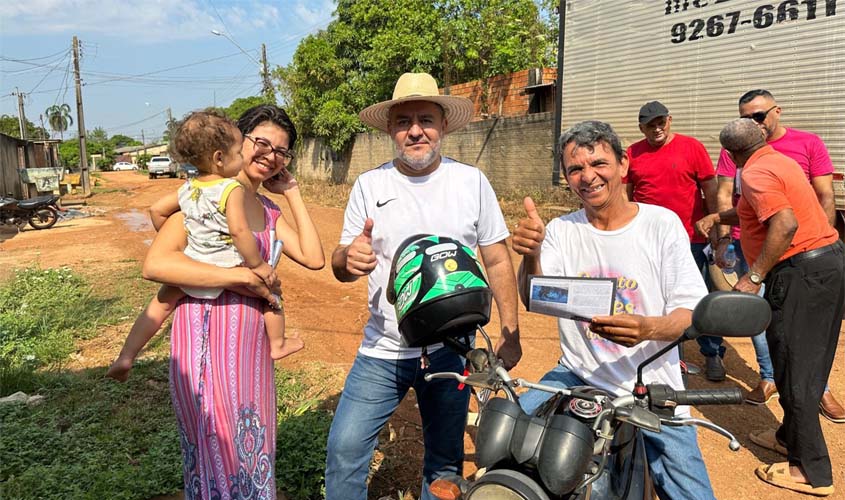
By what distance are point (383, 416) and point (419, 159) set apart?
3.51ft

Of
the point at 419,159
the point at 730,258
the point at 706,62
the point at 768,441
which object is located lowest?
the point at 768,441

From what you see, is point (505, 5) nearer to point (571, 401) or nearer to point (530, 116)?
point (530, 116)

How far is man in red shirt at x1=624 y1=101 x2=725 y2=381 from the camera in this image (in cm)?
475

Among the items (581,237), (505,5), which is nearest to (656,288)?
(581,237)

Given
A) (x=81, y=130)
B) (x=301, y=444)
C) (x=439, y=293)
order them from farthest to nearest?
(x=81, y=130)
(x=301, y=444)
(x=439, y=293)

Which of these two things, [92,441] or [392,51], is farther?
[392,51]

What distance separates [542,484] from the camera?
134cm

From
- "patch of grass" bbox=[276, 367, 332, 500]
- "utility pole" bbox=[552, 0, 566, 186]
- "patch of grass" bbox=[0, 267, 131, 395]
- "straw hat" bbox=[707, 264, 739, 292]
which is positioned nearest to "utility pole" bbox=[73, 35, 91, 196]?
"patch of grass" bbox=[0, 267, 131, 395]

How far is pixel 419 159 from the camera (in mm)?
2441

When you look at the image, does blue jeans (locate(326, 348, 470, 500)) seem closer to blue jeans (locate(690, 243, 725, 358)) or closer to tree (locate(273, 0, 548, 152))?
blue jeans (locate(690, 243, 725, 358))

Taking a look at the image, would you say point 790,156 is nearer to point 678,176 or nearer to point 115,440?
point 678,176

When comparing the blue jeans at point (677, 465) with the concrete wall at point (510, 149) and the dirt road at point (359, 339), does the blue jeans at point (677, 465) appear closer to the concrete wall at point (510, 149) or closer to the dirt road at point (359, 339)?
the dirt road at point (359, 339)

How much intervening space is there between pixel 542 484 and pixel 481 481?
148mm

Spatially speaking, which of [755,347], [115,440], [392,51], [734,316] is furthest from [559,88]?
[734,316]
